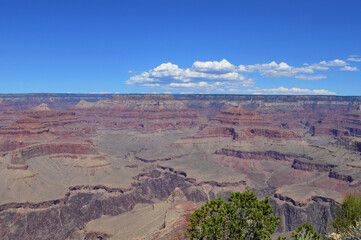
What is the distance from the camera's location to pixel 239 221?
33.9 meters

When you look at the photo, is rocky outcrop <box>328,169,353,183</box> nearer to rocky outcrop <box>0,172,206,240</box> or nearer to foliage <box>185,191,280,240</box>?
rocky outcrop <box>0,172,206,240</box>

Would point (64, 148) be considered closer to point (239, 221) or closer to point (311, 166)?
point (311, 166)

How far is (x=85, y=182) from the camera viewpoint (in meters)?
139

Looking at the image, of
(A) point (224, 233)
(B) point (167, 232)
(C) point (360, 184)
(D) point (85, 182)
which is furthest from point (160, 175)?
(A) point (224, 233)

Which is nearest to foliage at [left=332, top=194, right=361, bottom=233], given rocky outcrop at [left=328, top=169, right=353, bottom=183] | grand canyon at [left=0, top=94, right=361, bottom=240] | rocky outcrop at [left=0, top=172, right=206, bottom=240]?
grand canyon at [left=0, top=94, right=361, bottom=240]

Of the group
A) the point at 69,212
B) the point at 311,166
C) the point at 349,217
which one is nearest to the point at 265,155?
the point at 311,166

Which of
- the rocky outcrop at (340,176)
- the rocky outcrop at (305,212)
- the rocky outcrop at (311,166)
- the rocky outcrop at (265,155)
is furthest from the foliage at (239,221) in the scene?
the rocky outcrop at (265,155)

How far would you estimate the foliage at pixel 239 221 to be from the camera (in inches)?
1284

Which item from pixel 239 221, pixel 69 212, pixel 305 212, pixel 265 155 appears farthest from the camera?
pixel 265 155

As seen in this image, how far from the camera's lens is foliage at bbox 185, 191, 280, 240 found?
3262cm

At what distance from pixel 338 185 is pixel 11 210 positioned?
410 feet

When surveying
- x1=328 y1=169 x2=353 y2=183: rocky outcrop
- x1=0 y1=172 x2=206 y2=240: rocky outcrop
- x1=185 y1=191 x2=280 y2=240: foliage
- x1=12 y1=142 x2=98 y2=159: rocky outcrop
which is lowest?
x1=0 y1=172 x2=206 y2=240: rocky outcrop

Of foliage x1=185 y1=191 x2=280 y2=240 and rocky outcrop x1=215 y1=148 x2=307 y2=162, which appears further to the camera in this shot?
rocky outcrop x1=215 y1=148 x2=307 y2=162

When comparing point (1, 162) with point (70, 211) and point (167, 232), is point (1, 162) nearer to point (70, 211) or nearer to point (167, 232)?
point (70, 211)
